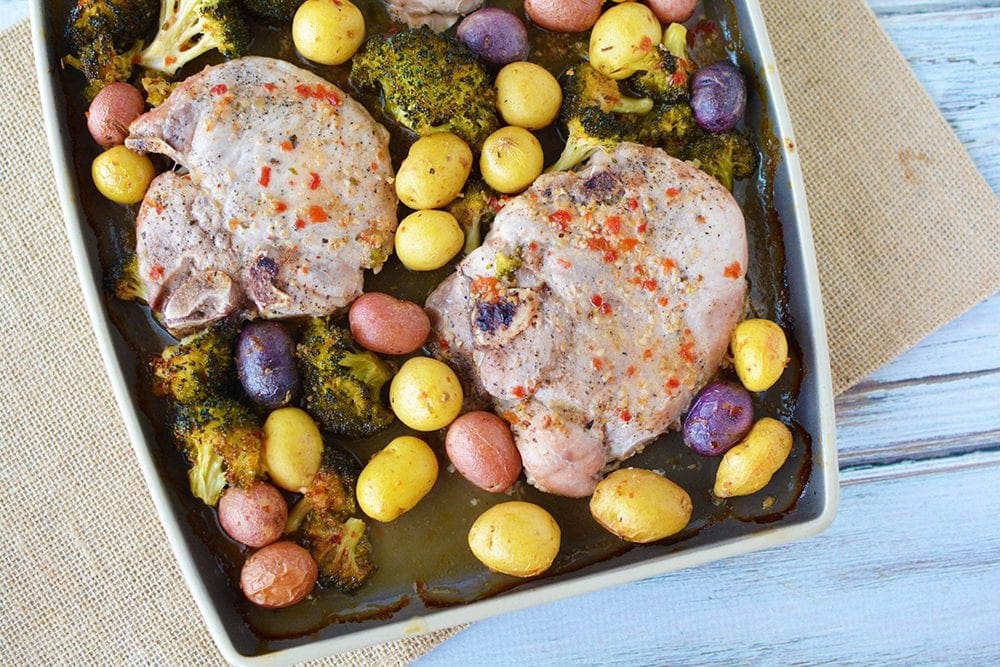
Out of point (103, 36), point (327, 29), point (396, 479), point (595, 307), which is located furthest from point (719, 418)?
point (103, 36)

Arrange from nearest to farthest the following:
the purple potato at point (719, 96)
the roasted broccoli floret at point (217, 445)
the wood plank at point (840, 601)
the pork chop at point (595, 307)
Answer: the roasted broccoli floret at point (217, 445) → the pork chop at point (595, 307) → the purple potato at point (719, 96) → the wood plank at point (840, 601)

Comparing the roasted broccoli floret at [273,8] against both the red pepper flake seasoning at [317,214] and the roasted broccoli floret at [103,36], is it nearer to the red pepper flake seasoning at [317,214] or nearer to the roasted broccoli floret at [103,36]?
the roasted broccoli floret at [103,36]

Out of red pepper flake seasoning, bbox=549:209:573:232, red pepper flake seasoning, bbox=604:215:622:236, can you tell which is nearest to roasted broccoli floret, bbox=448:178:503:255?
red pepper flake seasoning, bbox=549:209:573:232

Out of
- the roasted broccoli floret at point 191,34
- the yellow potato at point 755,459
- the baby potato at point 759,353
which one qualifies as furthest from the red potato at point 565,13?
the yellow potato at point 755,459

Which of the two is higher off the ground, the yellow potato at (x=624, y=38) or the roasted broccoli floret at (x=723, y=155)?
the yellow potato at (x=624, y=38)

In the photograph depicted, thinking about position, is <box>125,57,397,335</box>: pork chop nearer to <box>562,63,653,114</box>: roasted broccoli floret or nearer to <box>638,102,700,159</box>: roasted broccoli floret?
<box>562,63,653,114</box>: roasted broccoli floret

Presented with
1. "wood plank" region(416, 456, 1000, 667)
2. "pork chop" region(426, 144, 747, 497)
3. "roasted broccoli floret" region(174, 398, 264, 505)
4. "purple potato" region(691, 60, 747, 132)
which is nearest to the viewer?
"roasted broccoli floret" region(174, 398, 264, 505)

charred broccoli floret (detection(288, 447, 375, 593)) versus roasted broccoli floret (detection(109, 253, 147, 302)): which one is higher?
roasted broccoli floret (detection(109, 253, 147, 302))
